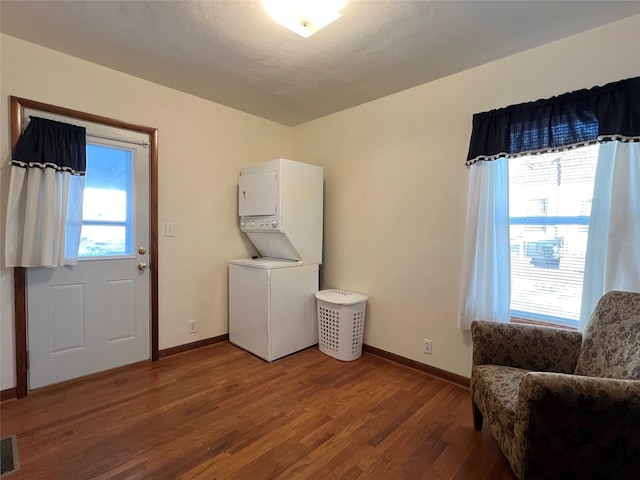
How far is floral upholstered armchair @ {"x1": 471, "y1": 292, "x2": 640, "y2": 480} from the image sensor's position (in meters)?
1.12

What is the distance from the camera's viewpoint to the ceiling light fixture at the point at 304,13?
5.22ft

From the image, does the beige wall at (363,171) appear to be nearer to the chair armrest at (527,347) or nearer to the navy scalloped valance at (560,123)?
the navy scalloped valance at (560,123)

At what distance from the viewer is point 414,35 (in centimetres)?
192

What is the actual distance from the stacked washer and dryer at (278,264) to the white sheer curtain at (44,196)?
1335 millimetres

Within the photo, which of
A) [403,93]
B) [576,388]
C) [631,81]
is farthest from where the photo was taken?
[403,93]

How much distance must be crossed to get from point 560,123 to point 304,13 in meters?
1.67

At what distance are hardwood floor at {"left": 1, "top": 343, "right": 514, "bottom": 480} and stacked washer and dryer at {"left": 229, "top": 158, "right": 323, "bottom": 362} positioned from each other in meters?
0.38

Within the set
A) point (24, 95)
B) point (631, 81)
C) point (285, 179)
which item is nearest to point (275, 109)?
point (285, 179)

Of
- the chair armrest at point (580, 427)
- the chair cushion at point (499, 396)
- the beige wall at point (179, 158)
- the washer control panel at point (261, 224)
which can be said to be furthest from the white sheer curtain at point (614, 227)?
the beige wall at point (179, 158)

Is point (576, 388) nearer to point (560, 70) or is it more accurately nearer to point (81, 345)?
point (560, 70)

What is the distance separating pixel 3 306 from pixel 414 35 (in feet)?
10.5

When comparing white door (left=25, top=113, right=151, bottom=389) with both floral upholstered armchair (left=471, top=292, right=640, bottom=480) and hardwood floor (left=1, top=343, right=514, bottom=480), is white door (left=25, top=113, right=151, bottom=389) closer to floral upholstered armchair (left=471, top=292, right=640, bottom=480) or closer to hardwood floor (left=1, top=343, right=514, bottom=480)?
hardwood floor (left=1, top=343, right=514, bottom=480)

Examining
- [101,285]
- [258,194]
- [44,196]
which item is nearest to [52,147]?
[44,196]

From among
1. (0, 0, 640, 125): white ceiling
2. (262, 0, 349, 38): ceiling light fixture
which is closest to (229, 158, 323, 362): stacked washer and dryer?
(0, 0, 640, 125): white ceiling
